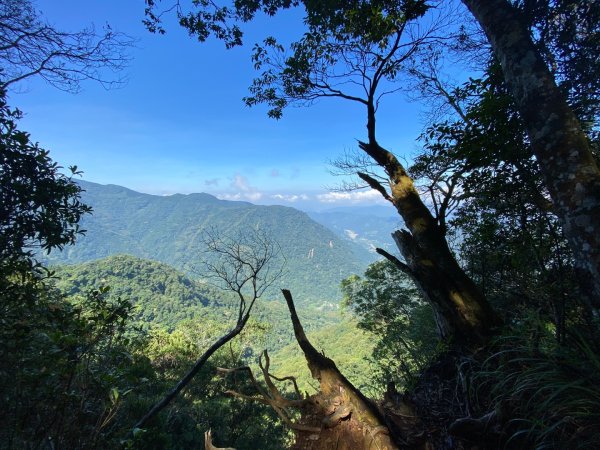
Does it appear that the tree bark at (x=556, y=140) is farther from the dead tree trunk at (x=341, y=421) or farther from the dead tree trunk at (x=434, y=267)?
the dead tree trunk at (x=434, y=267)

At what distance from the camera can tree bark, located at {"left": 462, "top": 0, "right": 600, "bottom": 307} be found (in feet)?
6.14

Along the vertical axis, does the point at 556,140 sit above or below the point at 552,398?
above

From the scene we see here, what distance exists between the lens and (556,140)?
208cm

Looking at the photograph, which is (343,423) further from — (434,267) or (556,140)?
(434,267)

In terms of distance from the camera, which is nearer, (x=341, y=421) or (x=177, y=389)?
(x=341, y=421)

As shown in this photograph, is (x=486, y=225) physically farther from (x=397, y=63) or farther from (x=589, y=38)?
(x=397, y=63)

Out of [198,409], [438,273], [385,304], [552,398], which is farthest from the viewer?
[385,304]

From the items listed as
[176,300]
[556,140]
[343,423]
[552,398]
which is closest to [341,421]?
[343,423]

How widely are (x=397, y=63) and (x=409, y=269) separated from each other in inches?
152

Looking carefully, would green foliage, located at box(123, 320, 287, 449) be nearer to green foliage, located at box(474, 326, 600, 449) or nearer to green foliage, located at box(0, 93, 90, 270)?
green foliage, located at box(474, 326, 600, 449)

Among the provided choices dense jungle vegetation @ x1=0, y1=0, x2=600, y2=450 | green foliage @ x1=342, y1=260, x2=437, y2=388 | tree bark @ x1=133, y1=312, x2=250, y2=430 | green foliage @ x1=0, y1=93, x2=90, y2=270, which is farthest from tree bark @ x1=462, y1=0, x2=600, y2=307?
green foliage @ x1=342, y1=260, x2=437, y2=388

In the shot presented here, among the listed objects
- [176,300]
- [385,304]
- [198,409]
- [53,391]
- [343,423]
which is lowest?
[176,300]

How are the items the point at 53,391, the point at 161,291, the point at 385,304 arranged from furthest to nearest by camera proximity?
the point at 161,291 < the point at 385,304 < the point at 53,391

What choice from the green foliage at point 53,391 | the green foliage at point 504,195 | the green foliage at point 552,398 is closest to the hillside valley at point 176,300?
the green foliage at point 504,195
